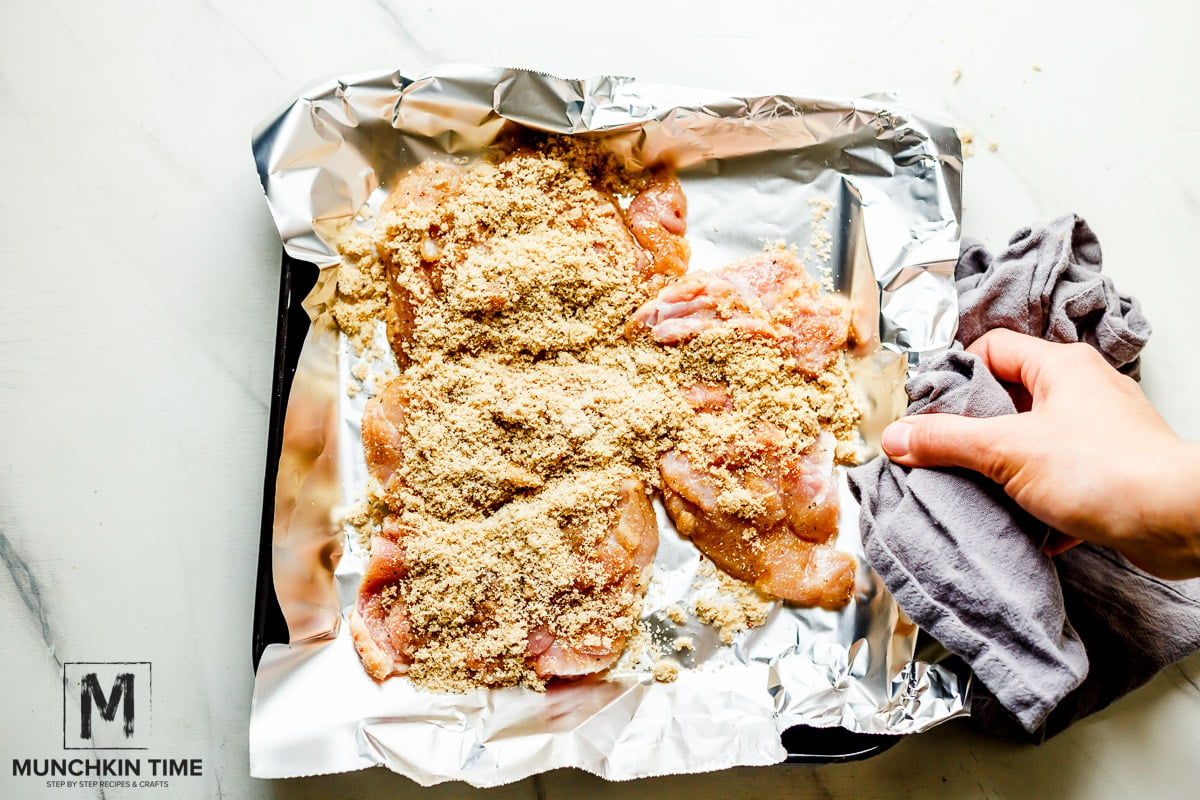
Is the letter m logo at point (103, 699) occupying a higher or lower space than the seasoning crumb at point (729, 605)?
lower

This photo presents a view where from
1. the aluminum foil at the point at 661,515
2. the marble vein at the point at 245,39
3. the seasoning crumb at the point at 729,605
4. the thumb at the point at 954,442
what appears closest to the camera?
the thumb at the point at 954,442

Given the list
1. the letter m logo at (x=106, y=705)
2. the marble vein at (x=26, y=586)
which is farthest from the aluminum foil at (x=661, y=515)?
the marble vein at (x=26, y=586)

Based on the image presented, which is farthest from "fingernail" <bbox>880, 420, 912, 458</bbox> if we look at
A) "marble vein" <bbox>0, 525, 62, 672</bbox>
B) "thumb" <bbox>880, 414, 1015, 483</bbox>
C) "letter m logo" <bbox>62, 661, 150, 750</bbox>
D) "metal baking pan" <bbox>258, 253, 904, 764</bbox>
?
"marble vein" <bbox>0, 525, 62, 672</bbox>

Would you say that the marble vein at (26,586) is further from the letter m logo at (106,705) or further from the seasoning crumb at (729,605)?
the seasoning crumb at (729,605)

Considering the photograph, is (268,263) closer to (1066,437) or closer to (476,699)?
(476,699)

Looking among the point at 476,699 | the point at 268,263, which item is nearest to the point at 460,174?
the point at 268,263

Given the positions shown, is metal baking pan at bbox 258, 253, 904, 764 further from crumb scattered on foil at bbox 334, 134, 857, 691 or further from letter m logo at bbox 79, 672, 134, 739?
letter m logo at bbox 79, 672, 134, 739
